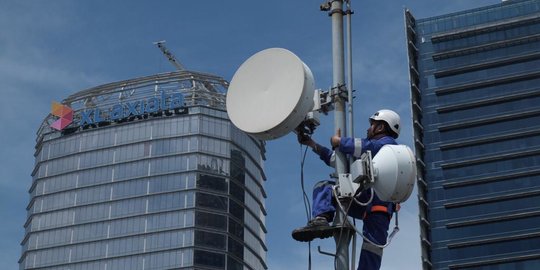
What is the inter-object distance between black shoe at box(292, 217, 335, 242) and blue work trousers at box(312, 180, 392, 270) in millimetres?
207

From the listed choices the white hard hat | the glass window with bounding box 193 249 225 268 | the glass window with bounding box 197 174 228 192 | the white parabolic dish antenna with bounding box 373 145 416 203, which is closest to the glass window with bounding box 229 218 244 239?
the glass window with bounding box 193 249 225 268

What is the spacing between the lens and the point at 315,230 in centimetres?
1095

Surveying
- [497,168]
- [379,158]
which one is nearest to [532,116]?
[497,168]

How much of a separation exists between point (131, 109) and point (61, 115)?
43.2ft

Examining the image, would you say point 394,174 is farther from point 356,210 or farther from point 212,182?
point 212,182

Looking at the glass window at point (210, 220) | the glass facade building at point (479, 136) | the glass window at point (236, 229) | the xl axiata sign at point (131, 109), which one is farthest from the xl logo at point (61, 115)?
the glass facade building at point (479, 136)

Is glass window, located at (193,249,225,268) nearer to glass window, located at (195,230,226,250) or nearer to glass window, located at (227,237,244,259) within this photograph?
glass window, located at (195,230,226,250)

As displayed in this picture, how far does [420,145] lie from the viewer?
522 ft

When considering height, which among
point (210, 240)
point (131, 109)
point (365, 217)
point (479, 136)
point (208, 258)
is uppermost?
point (131, 109)

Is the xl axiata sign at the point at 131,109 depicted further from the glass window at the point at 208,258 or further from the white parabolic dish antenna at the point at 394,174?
the white parabolic dish antenna at the point at 394,174

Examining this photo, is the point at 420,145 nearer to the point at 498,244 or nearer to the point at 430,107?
the point at 430,107

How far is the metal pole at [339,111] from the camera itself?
35.5 ft

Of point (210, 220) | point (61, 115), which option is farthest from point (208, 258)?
point (61, 115)

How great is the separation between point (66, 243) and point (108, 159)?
15206 mm
